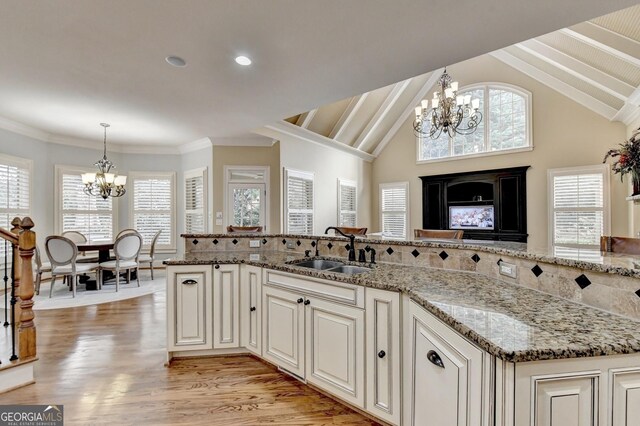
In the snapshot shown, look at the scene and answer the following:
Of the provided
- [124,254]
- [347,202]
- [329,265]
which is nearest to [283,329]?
[329,265]

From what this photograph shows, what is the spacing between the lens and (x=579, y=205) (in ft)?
18.2

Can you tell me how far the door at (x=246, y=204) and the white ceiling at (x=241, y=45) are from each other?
5.92 feet

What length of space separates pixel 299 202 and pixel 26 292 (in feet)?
13.4

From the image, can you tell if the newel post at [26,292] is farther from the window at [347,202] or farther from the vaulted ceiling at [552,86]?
the window at [347,202]

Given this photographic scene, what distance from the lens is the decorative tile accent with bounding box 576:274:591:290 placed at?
126 cm

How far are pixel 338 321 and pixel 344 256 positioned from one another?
83 cm

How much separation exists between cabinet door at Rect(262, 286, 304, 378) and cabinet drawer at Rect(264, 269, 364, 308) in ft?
0.20

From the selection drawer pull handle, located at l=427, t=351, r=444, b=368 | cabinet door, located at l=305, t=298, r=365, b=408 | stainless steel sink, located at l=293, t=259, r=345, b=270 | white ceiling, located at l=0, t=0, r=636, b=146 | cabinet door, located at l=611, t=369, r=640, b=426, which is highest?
A: white ceiling, located at l=0, t=0, r=636, b=146

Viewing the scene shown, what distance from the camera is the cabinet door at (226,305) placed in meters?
2.57

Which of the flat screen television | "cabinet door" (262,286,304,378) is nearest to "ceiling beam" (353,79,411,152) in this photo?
the flat screen television

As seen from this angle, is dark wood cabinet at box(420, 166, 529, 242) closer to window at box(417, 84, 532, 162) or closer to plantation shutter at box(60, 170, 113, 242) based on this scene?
window at box(417, 84, 532, 162)

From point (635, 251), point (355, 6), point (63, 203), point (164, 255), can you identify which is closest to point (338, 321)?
point (635, 251)

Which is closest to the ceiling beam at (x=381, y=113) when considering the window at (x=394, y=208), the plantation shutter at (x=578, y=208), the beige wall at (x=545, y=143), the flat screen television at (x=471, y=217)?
the window at (x=394, y=208)

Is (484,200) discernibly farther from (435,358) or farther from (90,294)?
(90,294)
